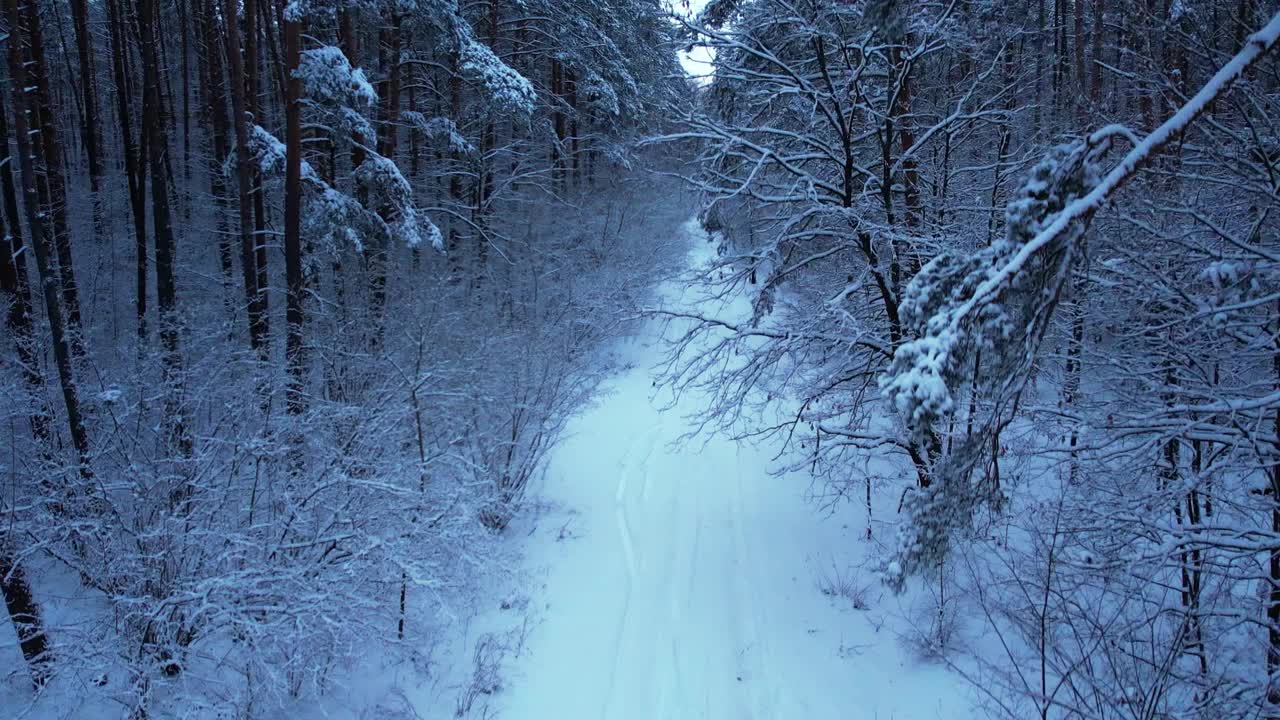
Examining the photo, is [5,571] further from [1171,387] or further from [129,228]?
[129,228]

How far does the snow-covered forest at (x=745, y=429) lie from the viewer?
175 inches

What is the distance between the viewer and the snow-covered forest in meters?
4.44

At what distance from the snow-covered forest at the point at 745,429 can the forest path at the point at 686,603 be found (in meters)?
0.05

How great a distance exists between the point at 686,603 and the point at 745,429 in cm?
232

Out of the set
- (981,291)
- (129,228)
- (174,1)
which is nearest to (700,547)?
(981,291)

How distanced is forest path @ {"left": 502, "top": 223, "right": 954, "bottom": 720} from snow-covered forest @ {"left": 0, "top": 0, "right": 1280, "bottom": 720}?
0.05 m

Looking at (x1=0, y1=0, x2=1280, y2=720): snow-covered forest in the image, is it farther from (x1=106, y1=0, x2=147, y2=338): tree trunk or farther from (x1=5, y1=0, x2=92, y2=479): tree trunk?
(x1=106, y1=0, x2=147, y2=338): tree trunk

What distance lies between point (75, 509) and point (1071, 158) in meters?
7.01

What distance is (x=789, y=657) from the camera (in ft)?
22.6

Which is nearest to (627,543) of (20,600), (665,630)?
(665,630)

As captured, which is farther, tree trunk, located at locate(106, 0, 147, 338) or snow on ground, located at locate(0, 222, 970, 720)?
tree trunk, located at locate(106, 0, 147, 338)

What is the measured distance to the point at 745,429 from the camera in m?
7.42

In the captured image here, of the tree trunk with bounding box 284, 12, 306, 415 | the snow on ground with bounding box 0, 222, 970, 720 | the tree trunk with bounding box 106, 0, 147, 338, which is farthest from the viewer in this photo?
the tree trunk with bounding box 106, 0, 147, 338

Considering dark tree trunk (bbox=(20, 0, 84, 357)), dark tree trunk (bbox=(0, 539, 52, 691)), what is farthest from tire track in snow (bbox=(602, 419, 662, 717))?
dark tree trunk (bbox=(20, 0, 84, 357))
